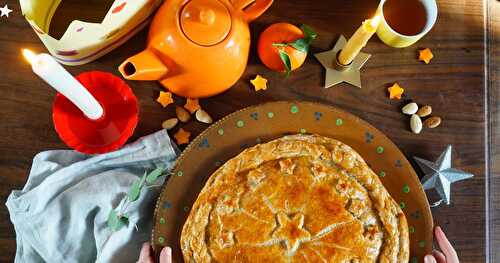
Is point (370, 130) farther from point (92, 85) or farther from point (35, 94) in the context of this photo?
point (35, 94)

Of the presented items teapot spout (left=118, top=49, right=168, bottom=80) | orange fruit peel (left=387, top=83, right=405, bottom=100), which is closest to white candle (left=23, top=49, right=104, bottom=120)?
teapot spout (left=118, top=49, right=168, bottom=80)

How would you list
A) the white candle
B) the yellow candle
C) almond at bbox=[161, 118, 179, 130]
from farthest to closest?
almond at bbox=[161, 118, 179, 130]
the yellow candle
the white candle

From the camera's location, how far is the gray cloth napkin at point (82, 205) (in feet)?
3.15

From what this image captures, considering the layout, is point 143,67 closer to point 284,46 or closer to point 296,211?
point 284,46

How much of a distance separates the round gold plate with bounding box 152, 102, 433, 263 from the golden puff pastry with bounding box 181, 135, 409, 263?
1.1 inches

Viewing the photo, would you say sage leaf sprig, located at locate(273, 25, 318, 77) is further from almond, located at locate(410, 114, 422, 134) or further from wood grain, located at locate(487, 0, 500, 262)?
wood grain, located at locate(487, 0, 500, 262)

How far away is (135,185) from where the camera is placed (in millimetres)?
898

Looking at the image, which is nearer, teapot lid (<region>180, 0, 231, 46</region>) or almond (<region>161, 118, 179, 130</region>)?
teapot lid (<region>180, 0, 231, 46</region>)

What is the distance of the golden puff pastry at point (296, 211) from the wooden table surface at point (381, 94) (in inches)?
5.5

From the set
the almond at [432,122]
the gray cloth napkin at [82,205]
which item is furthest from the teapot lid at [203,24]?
the almond at [432,122]

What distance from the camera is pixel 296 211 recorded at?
36.8 inches

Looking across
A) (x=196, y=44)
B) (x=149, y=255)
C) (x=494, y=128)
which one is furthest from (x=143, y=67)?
(x=494, y=128)

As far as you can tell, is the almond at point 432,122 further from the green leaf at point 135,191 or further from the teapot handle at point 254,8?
the green leaf at point 135,191

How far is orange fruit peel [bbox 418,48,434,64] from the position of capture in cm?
106
